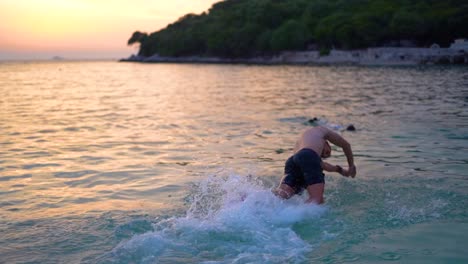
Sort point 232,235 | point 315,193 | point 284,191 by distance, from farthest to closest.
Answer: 1. point 284,191
2. point 315,193
3. point 232,235

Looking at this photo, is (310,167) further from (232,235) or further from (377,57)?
(377,57)

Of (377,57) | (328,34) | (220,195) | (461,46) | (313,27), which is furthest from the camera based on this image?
(313,27)

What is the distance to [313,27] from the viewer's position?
12731cm

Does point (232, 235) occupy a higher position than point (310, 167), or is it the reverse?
point (310, 167)

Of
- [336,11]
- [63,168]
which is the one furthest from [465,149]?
[336,11]

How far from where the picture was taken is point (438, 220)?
7449mm

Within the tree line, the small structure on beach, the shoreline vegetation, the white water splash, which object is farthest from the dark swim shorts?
the tree line

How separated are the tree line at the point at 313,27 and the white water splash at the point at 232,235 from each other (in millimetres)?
95292

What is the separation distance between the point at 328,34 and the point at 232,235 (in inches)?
4307

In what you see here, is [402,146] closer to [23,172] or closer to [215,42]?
[23,172]

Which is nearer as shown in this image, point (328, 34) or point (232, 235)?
point (232, 235)

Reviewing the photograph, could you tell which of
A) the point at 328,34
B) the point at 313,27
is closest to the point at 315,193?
the point at 328,34

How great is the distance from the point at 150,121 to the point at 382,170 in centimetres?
1199

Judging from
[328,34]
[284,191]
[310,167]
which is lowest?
[284,191]
